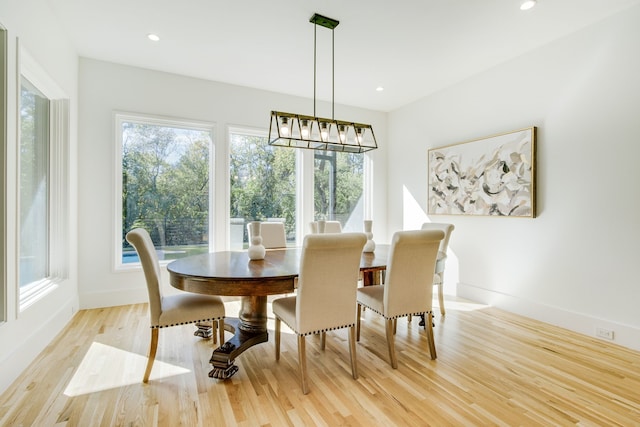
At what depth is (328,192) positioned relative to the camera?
5.11 metres

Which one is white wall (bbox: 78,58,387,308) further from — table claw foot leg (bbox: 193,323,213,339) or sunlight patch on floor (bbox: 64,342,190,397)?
table claw foot leg (bbox: 193,323,213,339)

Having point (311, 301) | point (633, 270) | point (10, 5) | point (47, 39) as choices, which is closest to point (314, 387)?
point (311, 301)

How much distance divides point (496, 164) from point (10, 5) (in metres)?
4.42

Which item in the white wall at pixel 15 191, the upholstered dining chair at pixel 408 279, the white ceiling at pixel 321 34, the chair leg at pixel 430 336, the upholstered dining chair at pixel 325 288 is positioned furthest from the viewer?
the white ceiling at pixel 321 34

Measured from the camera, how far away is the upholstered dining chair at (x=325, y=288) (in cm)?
194

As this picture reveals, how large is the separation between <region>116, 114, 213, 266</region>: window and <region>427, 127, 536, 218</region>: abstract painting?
3132 millimetres

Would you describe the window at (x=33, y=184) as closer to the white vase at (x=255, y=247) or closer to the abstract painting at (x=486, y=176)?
the white vase at (x=255, y=247)

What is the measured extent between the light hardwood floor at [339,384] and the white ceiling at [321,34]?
9.25 ft

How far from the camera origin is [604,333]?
2.80 metres

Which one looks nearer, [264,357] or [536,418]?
[536,418]

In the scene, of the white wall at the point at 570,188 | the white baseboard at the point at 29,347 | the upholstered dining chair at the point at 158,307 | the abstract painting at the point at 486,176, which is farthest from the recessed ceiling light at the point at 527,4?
the white baseboard at the point at 29,347

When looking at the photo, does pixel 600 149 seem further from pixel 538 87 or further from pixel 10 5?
pixel 10 5

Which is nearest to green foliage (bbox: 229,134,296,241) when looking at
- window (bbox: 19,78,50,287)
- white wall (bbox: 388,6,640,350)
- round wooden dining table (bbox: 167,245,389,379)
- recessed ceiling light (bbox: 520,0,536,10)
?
round wooden dining table (bbox: 167,245,389,379)

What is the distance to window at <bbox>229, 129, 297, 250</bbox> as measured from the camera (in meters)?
4.38
